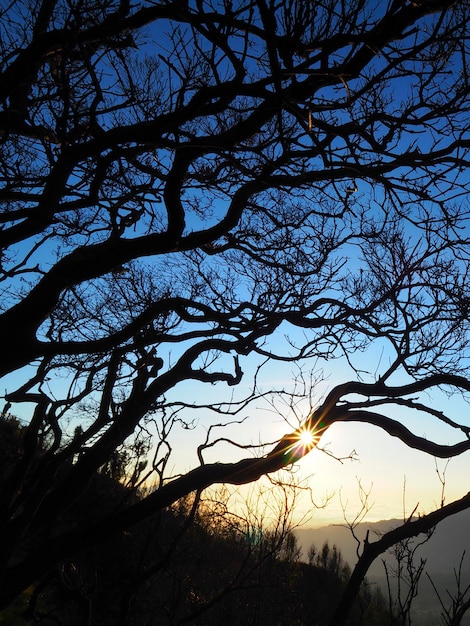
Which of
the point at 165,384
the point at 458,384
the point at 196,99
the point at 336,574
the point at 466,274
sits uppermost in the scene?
the point at 466,274

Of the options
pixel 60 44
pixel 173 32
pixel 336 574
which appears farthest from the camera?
pixel 336 574

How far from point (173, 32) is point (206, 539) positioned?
58.9ft

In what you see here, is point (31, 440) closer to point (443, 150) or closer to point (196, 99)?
point (196, 99)

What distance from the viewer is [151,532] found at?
7.30 ft

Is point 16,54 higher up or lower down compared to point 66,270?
higher up

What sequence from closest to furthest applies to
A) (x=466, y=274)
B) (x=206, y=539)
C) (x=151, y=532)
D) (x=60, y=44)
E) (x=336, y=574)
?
1. (x=151, y=532)
2. (x=60, y=44)
3. (x=466, y=274)
4. (x=206, y=539)
5. (x=336, y=574)

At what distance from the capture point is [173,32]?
2504 millimetres

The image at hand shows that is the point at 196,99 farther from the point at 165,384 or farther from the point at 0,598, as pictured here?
the point at 0,598

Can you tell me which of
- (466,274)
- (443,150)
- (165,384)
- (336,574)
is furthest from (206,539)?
(336,574)

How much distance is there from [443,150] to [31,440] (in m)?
3.48

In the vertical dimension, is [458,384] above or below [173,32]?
below

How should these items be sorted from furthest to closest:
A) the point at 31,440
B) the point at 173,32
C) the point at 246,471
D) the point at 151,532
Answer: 1. the point at 246,471
2. the point at 31,440
3. the point at 173,32
4. the point at 151,532

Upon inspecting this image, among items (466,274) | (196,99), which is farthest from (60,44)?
(466,274)

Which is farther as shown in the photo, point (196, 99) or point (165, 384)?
point (165, 384)
